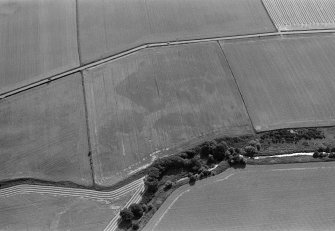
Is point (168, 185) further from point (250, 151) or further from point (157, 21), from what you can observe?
point (157, 21)

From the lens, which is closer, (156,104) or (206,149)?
(206,149)

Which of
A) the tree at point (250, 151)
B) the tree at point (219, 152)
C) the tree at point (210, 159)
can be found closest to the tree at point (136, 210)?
the tree at point (210, 159)

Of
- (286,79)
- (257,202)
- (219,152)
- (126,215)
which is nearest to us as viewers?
(126,215)

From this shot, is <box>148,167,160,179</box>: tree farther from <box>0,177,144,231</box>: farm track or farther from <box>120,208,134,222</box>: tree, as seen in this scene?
<box>120,208,134,222</box>: tree

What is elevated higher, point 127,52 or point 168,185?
point 127,52

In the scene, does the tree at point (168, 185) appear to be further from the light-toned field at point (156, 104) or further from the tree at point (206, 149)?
the tree at point (206, 149)

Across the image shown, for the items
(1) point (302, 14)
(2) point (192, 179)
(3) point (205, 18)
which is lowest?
(2) point (192, 179)

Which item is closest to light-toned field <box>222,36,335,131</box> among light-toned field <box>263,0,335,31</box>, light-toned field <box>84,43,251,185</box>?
light-toned field <box>84,43,251,185</box>

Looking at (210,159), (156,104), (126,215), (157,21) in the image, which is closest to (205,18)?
(157,21)
